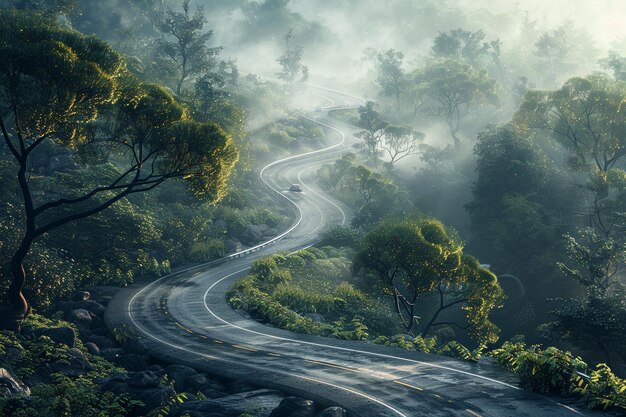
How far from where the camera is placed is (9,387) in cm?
2480

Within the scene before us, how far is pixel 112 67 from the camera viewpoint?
113 ft

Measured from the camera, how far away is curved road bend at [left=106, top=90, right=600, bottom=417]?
26062mm

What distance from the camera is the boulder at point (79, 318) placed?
40.3 meters

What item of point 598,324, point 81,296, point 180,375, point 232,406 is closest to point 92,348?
point 180,375

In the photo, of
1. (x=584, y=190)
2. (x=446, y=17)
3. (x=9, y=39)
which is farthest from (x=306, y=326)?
(x=446, y=17)

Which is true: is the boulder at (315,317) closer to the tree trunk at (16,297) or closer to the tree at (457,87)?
the tree trunk at (16,297)

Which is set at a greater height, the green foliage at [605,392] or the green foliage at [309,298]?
the green foliage at [309,298]

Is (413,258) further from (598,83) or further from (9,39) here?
(598,83)

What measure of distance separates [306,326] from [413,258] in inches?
338

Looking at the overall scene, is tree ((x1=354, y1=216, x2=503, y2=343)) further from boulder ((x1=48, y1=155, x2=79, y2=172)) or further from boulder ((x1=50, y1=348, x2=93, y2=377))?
boulder ((x1=48, y1=155, x2=79, y2=172))

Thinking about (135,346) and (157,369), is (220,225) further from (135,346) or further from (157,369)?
(157,369)

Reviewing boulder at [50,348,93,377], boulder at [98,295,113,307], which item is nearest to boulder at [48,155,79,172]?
boulder at [98,295,113,307]

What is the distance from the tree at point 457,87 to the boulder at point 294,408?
87292mm

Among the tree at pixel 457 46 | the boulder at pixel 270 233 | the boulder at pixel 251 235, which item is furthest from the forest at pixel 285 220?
the boulder at pixel 270 233
